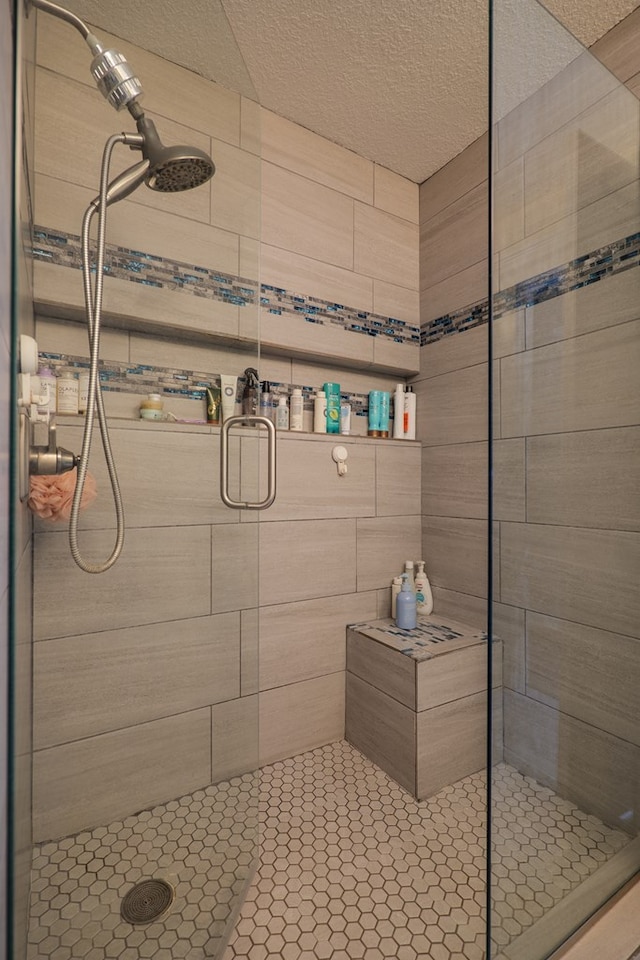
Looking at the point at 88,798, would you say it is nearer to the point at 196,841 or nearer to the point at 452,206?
the point at 196,841

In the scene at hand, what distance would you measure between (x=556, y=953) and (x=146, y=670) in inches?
41.5

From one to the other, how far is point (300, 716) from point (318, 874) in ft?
1.96

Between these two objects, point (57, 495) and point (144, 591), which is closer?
point (57, 495)

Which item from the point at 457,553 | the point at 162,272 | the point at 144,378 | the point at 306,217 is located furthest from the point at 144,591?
the point at 306,217

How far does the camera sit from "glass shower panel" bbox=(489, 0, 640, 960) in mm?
883

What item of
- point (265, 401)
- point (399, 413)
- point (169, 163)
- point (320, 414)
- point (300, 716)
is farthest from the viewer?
point (399, 413)

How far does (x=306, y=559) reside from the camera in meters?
1.87

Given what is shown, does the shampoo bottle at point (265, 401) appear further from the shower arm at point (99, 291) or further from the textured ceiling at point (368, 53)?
the textured ceiling at point (368, 53)

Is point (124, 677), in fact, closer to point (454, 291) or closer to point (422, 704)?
point (422, 704)

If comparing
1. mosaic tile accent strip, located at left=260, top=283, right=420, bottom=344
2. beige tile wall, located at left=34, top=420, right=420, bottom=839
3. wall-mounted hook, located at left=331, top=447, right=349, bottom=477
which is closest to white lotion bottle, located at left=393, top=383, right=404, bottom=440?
mosaic tile accent strip, located at left=260, top=283, right=420, bottom=344

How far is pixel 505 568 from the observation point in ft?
3.04

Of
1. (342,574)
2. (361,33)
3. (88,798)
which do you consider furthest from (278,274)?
(88,798)

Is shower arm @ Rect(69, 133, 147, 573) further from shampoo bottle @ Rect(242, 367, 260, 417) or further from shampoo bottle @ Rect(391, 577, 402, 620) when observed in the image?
shampoo bottle @ Rect(391, 577, 402, 620)

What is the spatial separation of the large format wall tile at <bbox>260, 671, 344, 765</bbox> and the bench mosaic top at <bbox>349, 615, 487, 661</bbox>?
Answer: 25 cm
